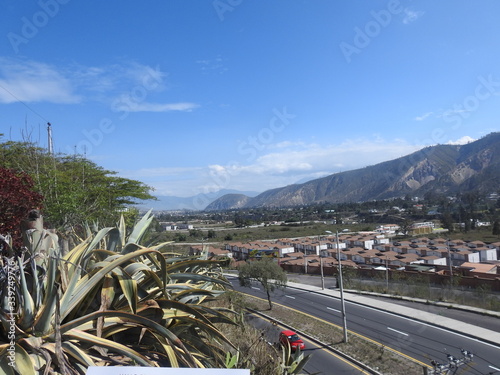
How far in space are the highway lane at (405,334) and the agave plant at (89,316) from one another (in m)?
11.4

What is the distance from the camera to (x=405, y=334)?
19922 mm

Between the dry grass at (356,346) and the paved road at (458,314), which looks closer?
the dry grass at (356,346)

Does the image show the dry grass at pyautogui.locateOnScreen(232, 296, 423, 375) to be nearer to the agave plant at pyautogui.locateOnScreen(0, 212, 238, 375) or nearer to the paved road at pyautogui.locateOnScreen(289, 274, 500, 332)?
the paved road at pyautogui.locateOnScreen(289, 274, 500, 332)

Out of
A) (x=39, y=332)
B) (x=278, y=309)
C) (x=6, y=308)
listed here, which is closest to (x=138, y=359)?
(x=39, y=332)

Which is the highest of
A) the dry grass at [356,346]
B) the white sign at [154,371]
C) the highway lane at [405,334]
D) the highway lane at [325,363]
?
the white sign at [154,371]

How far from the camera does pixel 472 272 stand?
35625 mm

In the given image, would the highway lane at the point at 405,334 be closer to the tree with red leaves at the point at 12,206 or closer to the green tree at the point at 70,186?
the tree with red leaves at the point at 12,206

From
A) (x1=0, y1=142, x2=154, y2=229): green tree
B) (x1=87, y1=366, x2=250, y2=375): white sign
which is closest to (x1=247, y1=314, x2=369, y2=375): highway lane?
(x1=0, y1=142, x2=154, y2=229): green tree

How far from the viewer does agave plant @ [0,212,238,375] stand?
8.97 feet

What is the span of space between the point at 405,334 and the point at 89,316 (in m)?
20.4

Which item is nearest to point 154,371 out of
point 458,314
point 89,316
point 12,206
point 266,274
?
point 89,316

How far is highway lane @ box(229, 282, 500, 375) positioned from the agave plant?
1136cm

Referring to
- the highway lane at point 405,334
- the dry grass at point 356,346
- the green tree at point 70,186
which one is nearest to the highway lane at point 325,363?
the dry grass at point 356,346

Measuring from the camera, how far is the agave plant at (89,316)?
2734 millimetres
